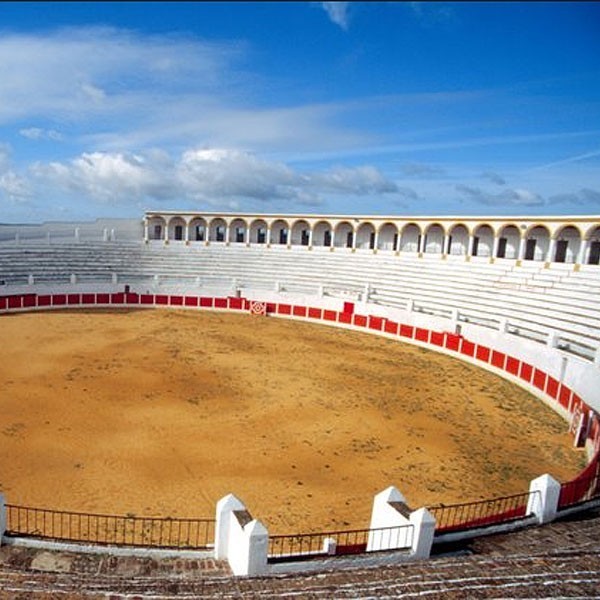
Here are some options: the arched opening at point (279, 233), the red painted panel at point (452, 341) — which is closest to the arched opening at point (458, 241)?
the red painted panel at point (452, 341)

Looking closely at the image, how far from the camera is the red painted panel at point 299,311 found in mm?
32500

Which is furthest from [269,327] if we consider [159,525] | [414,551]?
[414,551]

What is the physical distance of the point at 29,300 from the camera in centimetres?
2939

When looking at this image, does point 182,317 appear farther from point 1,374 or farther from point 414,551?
point 414,551

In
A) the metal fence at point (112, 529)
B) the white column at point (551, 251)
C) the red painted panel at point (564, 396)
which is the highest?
the white column at point (551, 251)

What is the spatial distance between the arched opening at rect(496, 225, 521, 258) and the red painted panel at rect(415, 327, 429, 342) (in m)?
11.9

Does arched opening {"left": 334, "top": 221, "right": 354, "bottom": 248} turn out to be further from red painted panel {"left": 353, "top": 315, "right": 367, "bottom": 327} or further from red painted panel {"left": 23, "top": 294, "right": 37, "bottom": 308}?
red painted panel {"left": 23, "top": 294, "right": 37, "bottom": 308}

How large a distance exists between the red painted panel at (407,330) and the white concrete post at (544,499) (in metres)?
18.7

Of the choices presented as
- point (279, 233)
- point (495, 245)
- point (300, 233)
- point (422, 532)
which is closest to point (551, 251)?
point (495, 245)

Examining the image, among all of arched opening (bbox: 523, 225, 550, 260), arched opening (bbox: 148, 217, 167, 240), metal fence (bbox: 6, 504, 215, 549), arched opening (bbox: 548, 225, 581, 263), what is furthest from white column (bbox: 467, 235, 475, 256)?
metal fence (bbox: 6, 504, 215, 549)

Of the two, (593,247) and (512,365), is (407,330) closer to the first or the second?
(512,365)

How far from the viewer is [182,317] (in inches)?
1188

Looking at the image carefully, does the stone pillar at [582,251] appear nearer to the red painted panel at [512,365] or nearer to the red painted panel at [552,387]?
the red painted panel at [512,365]

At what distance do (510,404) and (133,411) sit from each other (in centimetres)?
1242
